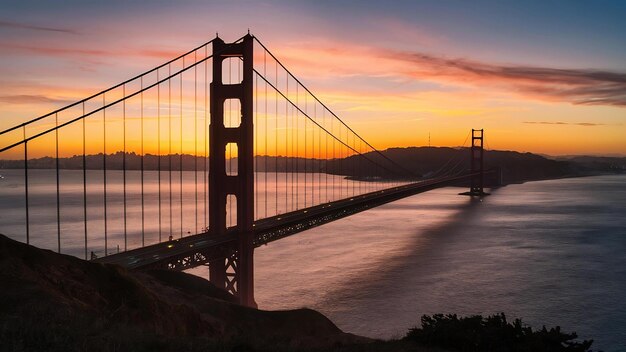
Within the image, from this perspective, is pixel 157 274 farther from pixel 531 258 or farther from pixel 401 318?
pixel 531 258

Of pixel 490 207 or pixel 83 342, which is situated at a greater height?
pixel 83 342

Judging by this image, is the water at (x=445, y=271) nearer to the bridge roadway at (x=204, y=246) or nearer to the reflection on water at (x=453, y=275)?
the reflection on water at (x=453, y=275)

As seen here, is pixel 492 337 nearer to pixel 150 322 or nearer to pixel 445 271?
pixel 150 322

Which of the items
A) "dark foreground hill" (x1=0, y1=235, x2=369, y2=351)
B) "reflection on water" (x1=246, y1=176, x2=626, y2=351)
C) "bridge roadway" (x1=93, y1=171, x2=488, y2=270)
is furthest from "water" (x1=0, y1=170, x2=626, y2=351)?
"dark foreground hill" (x1=0, y1=235, x2=369, y2=351)

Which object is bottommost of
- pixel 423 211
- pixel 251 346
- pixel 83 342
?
pixel 423 211

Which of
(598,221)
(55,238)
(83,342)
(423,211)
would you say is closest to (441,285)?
(83,342)

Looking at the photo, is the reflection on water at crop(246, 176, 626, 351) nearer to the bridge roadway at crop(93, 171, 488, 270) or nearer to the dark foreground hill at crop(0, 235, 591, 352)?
the bridge roadway at crop(93, 171, 488, 270)
